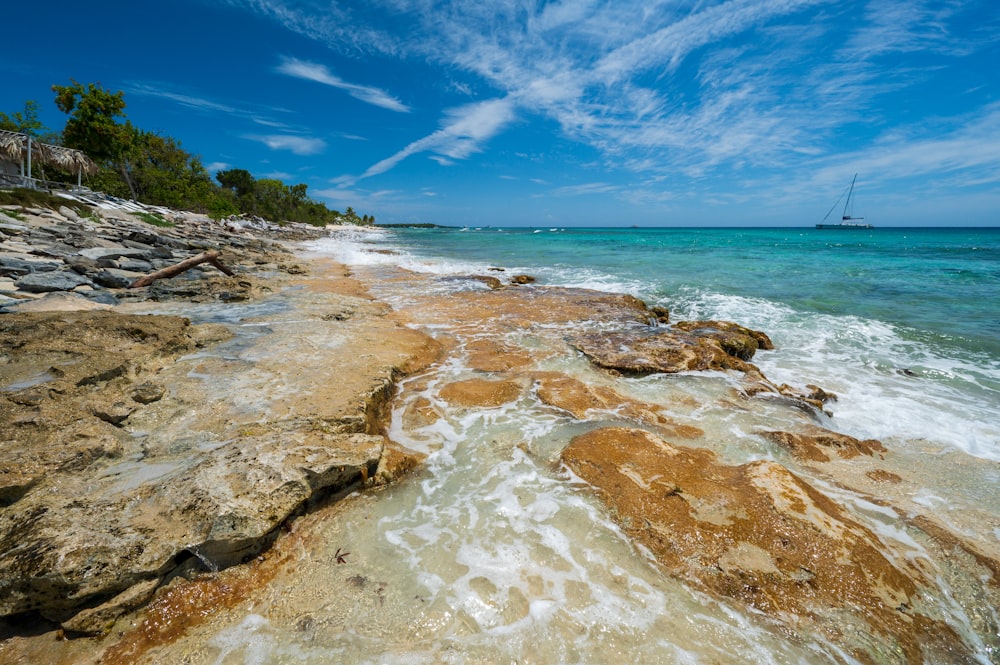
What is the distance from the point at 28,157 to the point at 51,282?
2367 cm

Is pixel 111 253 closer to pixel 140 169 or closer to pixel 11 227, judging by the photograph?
pixel 11 227

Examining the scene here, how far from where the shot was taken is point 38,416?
307 centimetres

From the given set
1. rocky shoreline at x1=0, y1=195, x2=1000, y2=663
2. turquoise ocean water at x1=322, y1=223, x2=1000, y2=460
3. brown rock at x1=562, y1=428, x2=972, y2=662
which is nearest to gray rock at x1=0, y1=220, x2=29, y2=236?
rocky shoreline at x1=0, y1=195, x2=1000, y2=663

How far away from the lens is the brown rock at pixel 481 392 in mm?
4922

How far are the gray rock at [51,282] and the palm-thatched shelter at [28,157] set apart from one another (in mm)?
20276

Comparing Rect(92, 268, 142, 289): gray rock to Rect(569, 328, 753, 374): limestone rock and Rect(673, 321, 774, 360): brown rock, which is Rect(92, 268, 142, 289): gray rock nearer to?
Rect(569, 328, 753, 374): limestone rock

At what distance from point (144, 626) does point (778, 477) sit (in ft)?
14.4

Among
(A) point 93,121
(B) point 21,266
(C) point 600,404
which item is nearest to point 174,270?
(B) point 21,266

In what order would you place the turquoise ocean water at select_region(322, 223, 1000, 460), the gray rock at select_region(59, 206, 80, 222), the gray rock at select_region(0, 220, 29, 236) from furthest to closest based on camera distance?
the gray rock at select_region(59, 206, 80, 222) → the gray rock at select_region(0, 220, 29, 236) → the turquoise ocean water at select_region(322, 223, 1000, 460)

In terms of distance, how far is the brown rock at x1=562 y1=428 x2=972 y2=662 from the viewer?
7.57 ft

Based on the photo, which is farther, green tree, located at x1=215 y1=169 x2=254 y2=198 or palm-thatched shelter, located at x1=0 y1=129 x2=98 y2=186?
green tree, located at x1=215 y1=169 x2=254 y2=198

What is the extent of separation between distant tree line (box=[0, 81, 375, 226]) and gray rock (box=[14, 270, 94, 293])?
92.1 feet

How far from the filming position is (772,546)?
8.95 feet

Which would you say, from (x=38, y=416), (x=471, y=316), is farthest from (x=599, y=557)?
(x=471, y=316)
